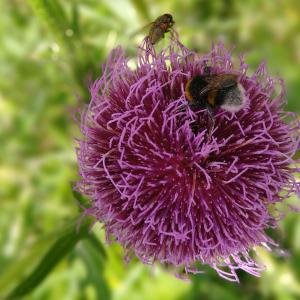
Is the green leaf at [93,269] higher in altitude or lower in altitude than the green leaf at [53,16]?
lower

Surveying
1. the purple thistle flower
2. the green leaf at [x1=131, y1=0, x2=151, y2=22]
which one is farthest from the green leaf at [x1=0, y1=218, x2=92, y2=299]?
the green leaf at [x1=131, y1=0, x2=151, y2=22]

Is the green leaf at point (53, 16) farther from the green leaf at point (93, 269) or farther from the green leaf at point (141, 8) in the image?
the green leaf at point (93, 269)

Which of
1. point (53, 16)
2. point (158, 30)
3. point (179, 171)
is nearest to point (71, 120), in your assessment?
point (53, 16)

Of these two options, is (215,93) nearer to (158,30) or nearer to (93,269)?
(158,30)

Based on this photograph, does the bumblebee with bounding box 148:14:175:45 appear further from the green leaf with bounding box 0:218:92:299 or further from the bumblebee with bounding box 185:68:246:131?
the green leaf with bounding box 0:218:92:299

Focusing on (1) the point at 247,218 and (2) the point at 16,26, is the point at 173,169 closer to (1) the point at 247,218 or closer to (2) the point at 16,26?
(1) the point at 247,218

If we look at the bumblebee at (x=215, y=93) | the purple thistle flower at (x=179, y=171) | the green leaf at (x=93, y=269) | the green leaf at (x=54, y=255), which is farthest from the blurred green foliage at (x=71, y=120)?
the bumblebee at (x=215, y=93)
